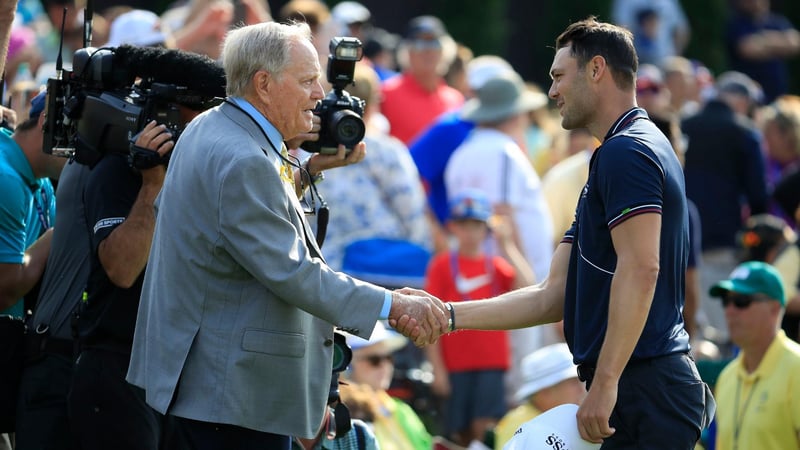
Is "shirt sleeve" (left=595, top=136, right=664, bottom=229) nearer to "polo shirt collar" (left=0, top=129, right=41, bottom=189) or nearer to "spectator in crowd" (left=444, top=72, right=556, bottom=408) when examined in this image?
"polo shirt collar" (left=0, top=129, right=41, bottom=189)

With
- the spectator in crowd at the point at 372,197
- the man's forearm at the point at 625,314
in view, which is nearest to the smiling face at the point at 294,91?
the man's forearm at the point at 625,314

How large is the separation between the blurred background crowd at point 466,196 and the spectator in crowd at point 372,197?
10mm

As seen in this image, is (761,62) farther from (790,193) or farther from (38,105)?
(38,105)

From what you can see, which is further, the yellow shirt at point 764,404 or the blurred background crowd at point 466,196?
the blurred background crowd at point 466,196

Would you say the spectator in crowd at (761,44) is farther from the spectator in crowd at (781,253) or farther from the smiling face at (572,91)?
the smiling face at (572,91)

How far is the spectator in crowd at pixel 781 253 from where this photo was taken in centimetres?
910

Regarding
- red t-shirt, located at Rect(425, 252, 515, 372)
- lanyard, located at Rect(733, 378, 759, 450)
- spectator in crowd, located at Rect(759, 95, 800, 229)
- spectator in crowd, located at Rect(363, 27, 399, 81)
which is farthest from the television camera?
spectator in crowd, located at Rect(759, 95, 800, 229)

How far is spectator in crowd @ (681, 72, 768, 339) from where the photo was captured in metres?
11.5

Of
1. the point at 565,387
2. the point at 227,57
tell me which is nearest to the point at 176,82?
the point at 227,57

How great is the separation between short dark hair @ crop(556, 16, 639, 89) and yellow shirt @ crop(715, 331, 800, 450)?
9.07 ft

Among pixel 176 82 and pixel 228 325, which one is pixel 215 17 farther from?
pixel 228 325

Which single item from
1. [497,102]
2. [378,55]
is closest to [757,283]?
[497,102]

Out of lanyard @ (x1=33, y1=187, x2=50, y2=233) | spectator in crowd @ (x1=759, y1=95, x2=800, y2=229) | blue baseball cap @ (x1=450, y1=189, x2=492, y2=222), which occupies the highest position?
lanyard @ (x1=33, y1=187, x2=50, y2=233)

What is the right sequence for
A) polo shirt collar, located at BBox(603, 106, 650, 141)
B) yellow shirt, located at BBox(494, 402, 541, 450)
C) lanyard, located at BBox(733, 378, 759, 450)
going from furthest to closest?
yellow shirt, located at BBox(494, 402, 541, 450)
lanyard, located at BBox(733, 378, 759, 450)
polo shirt collar, located at BBox(603, 106, 650, 141)
